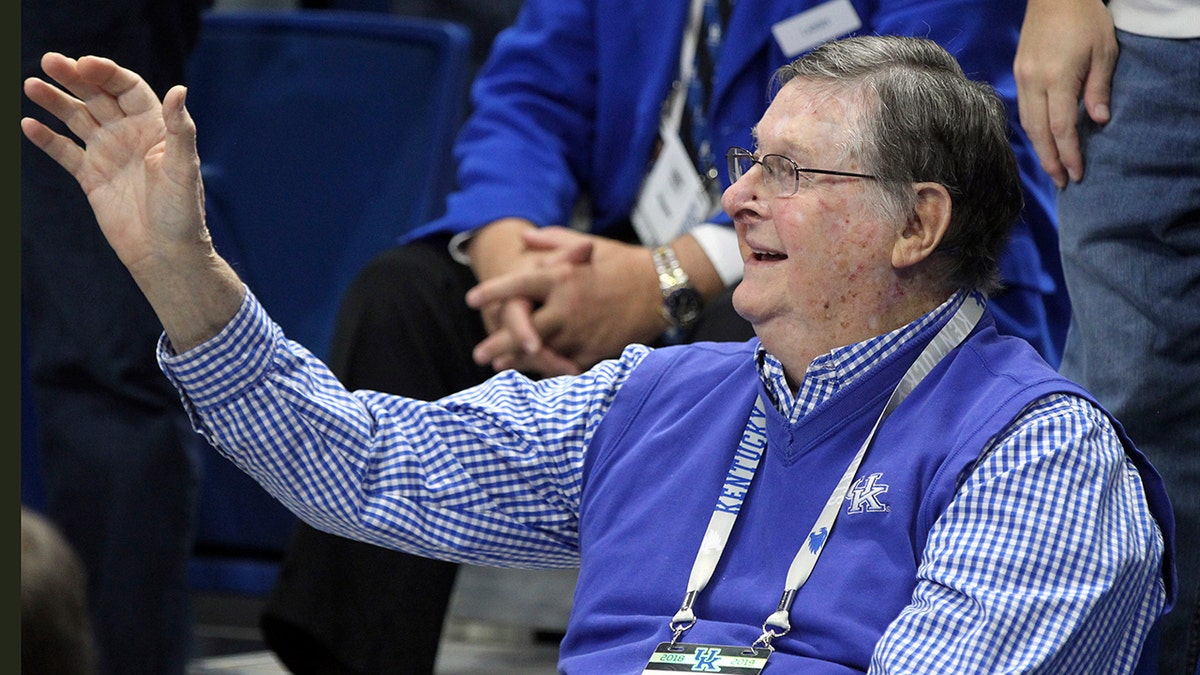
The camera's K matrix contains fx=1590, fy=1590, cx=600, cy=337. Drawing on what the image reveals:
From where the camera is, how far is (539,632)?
3.21m

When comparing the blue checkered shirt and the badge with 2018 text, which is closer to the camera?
the blue checkered shirt

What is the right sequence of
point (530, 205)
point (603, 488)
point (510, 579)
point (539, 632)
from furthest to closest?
point (539, 632)
point (510, 579)
point (530, 205)
point (603, 488)

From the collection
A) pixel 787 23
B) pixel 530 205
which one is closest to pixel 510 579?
pixel 530 205

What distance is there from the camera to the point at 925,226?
1552 mm

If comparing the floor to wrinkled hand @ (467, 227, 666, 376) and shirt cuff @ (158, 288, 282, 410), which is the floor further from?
shirt cuff @ (158, 288, 282, 410)

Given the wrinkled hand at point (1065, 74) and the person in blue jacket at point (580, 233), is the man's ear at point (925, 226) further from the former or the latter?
the person in blue jacket at point (580, 233)

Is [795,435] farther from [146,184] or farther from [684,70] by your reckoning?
[684,70]

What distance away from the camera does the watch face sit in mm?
2309

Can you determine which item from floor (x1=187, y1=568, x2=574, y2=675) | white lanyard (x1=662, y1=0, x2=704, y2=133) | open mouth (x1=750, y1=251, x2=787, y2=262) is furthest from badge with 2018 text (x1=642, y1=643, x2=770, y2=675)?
floor (x1=187, y1=568, x2=574, y2=675)

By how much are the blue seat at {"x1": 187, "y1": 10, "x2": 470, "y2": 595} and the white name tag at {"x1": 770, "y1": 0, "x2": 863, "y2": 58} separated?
2.91ft

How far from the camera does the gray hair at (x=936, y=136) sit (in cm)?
154

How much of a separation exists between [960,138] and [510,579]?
4.90 feet

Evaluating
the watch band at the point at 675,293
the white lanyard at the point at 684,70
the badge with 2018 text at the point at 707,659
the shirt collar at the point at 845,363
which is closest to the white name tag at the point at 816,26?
the white lanyard at the point at 684,70

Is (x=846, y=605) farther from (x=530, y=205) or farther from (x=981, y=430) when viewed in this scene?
(x=530, y=205)
